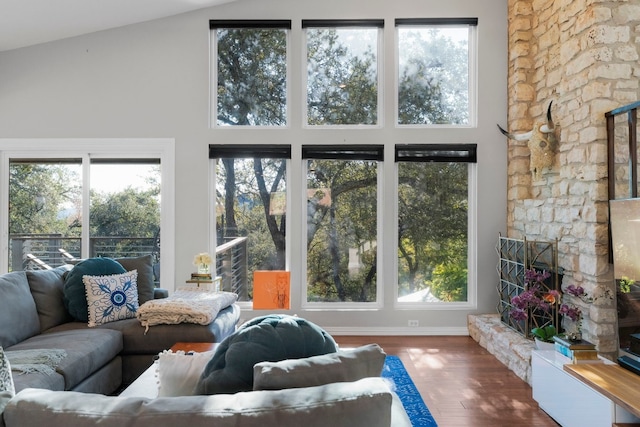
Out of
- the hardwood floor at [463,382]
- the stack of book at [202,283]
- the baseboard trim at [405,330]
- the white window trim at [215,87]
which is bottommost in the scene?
the hardwood floor at [463,382]

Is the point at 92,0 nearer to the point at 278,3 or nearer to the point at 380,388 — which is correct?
the point at 278,3

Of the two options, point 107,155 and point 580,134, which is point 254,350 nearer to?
point 580,134

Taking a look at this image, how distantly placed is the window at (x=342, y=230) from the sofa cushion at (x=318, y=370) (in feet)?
11.3

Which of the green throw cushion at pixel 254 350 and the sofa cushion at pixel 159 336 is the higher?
the green throw cushion at pixel 254 350

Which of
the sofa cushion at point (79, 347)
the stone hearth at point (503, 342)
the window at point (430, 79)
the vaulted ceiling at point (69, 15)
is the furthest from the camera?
the window at point (430, 79)

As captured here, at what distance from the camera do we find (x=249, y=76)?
193 inches

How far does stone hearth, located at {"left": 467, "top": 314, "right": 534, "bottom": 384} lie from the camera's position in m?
3.46

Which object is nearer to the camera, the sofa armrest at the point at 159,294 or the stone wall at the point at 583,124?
the stone wall at the point at 583,124

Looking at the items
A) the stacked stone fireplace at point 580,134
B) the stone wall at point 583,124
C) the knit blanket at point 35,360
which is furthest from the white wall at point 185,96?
the knit blanket at point 35,360

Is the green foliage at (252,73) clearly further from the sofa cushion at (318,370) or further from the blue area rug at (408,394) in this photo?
the sofa cushion at (318,370)

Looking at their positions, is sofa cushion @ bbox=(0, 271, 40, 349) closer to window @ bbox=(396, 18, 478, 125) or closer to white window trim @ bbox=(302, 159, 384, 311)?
white window trim @ bbox=(302, 159, 384, 311)

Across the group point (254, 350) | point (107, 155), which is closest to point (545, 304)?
point (254, 350)

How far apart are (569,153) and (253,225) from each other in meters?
3.29

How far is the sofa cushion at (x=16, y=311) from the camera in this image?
2.81 metres
